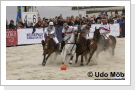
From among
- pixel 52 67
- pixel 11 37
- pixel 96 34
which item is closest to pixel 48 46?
pixel 52 67

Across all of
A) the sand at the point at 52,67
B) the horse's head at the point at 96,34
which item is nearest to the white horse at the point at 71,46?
the sand at the point at 52,67

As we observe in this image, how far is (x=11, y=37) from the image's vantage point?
23.7 meters

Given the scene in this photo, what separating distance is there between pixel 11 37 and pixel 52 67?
8.26 metres

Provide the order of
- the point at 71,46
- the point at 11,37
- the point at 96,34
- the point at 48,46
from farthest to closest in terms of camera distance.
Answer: the point at 11,37, the point at 96,34, the point at 48,46, the point at 71,46

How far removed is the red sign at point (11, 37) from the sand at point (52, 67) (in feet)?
7.39

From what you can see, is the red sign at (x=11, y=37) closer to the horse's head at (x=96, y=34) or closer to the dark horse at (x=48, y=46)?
the dark horse at (x=48, y=46)

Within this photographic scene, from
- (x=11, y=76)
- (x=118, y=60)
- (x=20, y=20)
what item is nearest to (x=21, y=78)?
(x=11, y=76)

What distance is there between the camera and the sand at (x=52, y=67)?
14.4 metres

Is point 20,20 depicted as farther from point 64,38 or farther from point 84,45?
point 84,45

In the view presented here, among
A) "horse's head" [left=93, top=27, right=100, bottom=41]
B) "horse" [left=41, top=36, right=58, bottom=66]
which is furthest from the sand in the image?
"horse's head" [left=93, top=27, right=100, bottom=41]

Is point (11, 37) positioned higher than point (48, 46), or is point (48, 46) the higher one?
point (11, 37)

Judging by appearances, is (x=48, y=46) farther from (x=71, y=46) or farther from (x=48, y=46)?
(x=71, y=46)

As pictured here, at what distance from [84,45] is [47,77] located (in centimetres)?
306
